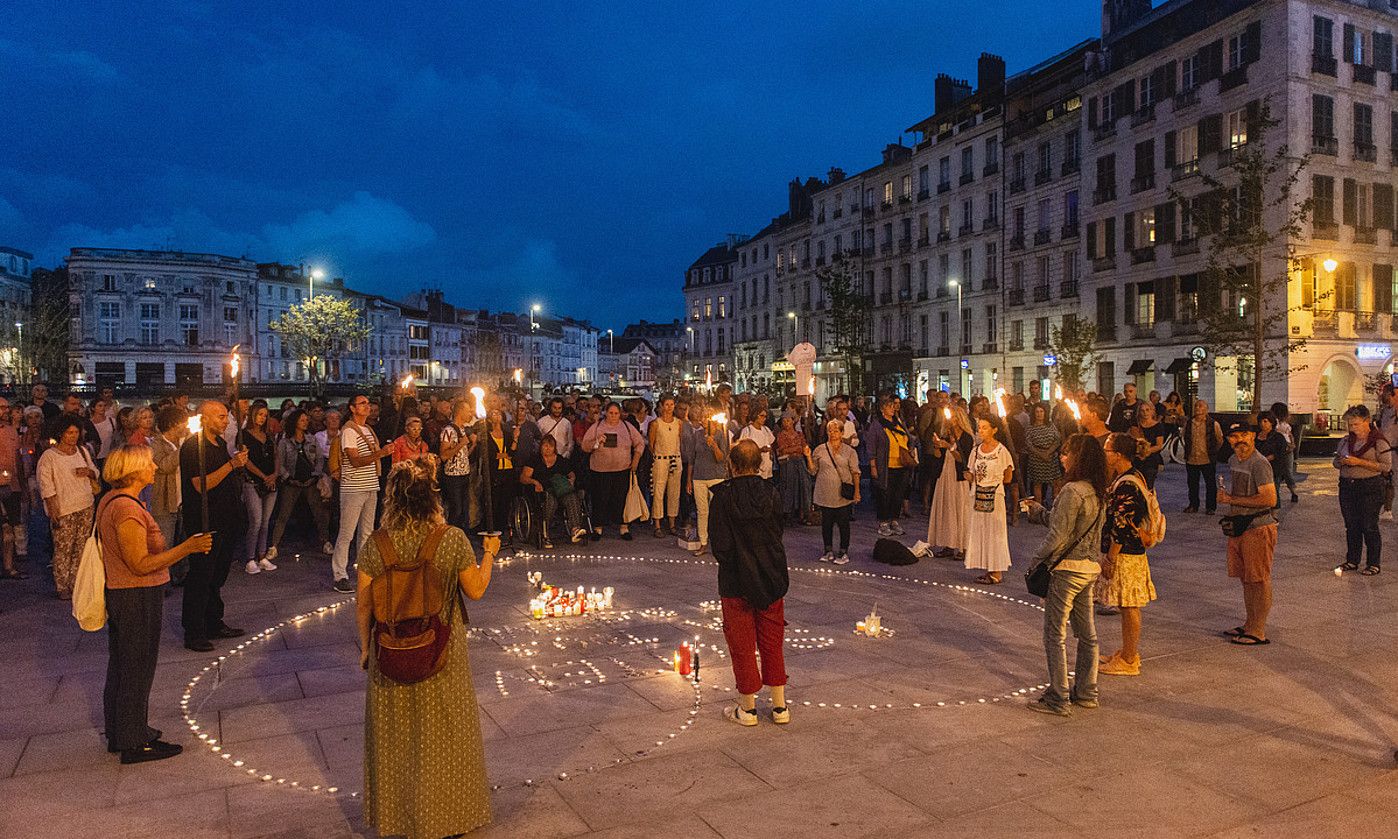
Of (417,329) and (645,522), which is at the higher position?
(417,329)

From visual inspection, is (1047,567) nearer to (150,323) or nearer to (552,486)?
(552,486)

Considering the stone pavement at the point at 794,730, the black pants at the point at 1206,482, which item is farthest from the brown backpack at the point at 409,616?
the black pants at the point at 1206,482

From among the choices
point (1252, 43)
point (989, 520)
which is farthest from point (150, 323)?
point (989, 520)

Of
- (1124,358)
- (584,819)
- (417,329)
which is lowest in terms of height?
(584,819)

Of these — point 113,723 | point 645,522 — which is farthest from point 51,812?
point 645,522

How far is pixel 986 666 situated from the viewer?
24.1 feet

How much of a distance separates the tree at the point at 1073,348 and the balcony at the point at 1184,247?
174 inches

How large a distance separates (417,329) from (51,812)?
103012 millimetres

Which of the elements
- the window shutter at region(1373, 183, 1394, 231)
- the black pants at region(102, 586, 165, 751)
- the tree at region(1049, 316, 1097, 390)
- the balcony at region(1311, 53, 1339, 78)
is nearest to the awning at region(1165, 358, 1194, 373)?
the tree at region(1049, 316, 1097, 390)

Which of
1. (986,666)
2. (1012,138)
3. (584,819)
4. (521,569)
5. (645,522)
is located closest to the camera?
(584,819)

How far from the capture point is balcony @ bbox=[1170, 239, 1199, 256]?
125 ft

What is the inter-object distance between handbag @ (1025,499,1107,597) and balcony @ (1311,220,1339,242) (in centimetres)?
3478

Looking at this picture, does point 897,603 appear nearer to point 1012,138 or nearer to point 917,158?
point 1012,138

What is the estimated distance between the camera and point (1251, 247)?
26.5m
